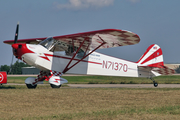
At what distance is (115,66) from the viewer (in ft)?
58.9

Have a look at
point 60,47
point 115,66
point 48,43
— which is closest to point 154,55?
point 115,66

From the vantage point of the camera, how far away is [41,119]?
598 centimetres

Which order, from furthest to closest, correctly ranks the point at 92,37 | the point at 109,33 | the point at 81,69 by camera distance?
the point at 81,69 → the point at 92,37 → the point at 109,33

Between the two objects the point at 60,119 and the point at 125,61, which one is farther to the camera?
the point at 125,61

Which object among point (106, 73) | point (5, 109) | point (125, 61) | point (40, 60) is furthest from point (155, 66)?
point (5, 109)

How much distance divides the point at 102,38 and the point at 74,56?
6.69ft

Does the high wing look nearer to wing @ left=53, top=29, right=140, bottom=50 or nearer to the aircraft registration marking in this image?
wing @ left=53, top=29, right=140, bottom=50

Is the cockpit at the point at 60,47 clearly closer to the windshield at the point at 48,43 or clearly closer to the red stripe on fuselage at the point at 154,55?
the windshield at the point at 48,43

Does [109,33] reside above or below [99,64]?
above

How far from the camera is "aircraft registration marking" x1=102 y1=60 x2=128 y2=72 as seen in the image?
57.5 ft

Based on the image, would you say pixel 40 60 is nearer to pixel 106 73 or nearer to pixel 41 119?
pixel 106 73

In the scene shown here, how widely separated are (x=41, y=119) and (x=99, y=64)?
11488 mm

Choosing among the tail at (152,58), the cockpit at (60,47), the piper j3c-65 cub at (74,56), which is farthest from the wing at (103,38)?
the tail at (152,58)

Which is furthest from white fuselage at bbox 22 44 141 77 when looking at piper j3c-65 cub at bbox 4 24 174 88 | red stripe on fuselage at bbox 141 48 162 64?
red stripe on fuselage at bbox 141 48 162 64
